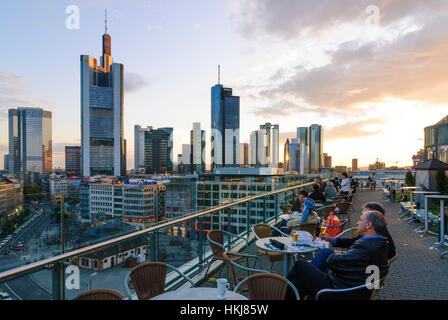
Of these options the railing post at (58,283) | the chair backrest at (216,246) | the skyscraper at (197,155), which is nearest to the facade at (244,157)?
the skyscraper at (197,155)

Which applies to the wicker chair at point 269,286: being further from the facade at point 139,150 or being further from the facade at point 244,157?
the facade at point 139,150

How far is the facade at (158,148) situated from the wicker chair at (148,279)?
67811 mm

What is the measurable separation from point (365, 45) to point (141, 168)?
62.5 metres

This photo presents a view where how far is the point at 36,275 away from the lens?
6.70 feet

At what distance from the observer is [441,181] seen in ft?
39.5

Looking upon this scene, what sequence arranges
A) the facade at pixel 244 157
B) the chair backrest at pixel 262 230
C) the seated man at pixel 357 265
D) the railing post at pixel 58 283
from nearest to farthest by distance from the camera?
the railing post at pixel 58 283
the seated man at pixel 357 265
the chair backrest at pixel 262 230
the facade at pixel 244 157

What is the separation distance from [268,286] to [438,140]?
43.7 meters

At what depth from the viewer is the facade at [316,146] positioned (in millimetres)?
71425

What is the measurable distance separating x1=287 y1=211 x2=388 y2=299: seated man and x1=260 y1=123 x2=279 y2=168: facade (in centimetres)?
5167

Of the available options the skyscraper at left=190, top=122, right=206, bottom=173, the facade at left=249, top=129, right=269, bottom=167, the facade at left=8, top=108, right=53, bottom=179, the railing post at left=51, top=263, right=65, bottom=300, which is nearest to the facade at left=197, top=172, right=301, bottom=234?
the railing post at left=51, top=263, right=65, bottom=300

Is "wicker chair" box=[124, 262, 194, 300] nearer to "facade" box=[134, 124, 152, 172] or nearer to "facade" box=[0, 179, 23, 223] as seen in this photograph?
"facade" box=[0, 179, 23, 223]

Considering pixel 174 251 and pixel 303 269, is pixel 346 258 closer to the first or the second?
pixel 303 269

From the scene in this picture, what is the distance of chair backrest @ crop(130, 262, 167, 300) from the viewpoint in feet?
8.59

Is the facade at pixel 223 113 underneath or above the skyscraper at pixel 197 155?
above
